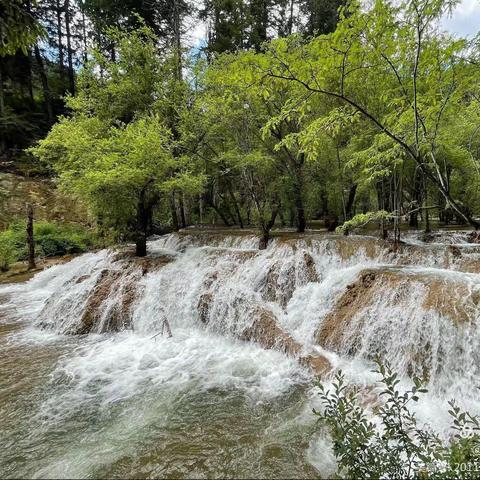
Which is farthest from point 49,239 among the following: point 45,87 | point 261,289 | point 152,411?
point 152,411

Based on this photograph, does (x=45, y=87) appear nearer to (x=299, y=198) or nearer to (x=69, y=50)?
(x=69, y=50)

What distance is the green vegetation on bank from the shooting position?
16125mm

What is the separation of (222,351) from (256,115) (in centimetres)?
837

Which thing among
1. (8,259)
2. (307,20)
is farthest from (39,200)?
(307,20)

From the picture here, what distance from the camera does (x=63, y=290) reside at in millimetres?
9914

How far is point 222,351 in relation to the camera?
7.07 metres

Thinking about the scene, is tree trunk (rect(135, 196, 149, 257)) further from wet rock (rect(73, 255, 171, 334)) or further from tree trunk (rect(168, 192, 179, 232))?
tree trunk (rect(168, 192, 179, 232))

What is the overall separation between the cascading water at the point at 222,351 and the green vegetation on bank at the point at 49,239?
6269 millimetres

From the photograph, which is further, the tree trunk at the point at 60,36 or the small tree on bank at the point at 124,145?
the tree trunk at the point at 60,36

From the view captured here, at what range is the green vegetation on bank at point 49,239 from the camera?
16125 millimetres

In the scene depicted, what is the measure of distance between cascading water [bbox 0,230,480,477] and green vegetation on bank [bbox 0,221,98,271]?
247 inches

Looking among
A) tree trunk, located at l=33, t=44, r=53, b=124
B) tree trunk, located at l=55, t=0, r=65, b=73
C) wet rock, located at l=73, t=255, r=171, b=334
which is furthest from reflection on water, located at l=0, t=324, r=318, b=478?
tree trunk, located at l=55, t=0, r=65, b=73

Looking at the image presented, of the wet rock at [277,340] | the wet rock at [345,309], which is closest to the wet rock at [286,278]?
the wet rock at [277,340]

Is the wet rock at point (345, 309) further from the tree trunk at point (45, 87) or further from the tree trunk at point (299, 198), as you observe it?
the tree trunk at point (45, 87)
